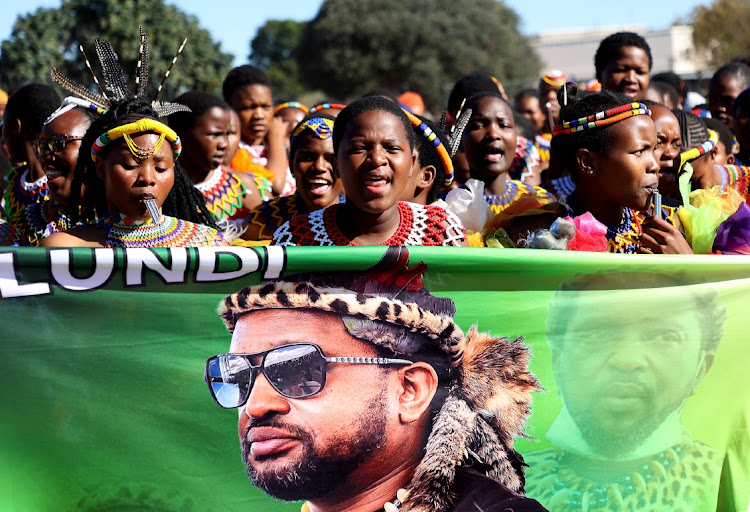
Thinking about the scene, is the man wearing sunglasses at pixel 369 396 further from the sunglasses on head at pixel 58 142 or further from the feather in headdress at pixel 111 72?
the sunglasses on head at pixel 58 142

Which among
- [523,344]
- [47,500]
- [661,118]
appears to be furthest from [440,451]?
[661,118]

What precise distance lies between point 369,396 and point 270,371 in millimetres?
318

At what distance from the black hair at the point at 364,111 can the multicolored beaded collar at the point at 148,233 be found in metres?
0.69

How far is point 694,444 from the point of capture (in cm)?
315

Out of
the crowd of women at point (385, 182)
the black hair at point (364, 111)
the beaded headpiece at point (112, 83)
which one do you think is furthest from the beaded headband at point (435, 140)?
the beaded headpiece at point (112, 83)

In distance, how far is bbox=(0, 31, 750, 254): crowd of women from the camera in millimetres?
3504

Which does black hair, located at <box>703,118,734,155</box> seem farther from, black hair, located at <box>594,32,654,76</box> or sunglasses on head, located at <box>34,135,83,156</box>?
sunglasses on head, located at <box>34,135,83,156</box>

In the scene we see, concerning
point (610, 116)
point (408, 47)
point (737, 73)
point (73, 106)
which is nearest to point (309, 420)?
point (610, 116)

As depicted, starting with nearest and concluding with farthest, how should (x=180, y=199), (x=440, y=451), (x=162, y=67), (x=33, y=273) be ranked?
1. (x=33, y=273)
2. (x=440, y=451)
3. (x=180, y=199)
4. (x=162, y=67)

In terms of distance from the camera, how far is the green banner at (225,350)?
2.71 m

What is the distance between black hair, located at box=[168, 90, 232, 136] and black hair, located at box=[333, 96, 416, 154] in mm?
2200

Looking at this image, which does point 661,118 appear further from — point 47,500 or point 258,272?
point 47,500

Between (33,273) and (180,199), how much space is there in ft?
4.75

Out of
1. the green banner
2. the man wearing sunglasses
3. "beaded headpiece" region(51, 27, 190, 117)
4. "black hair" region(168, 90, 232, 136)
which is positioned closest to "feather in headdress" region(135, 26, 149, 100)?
"beaded headpiece" region(51, 27, 190, 117)
